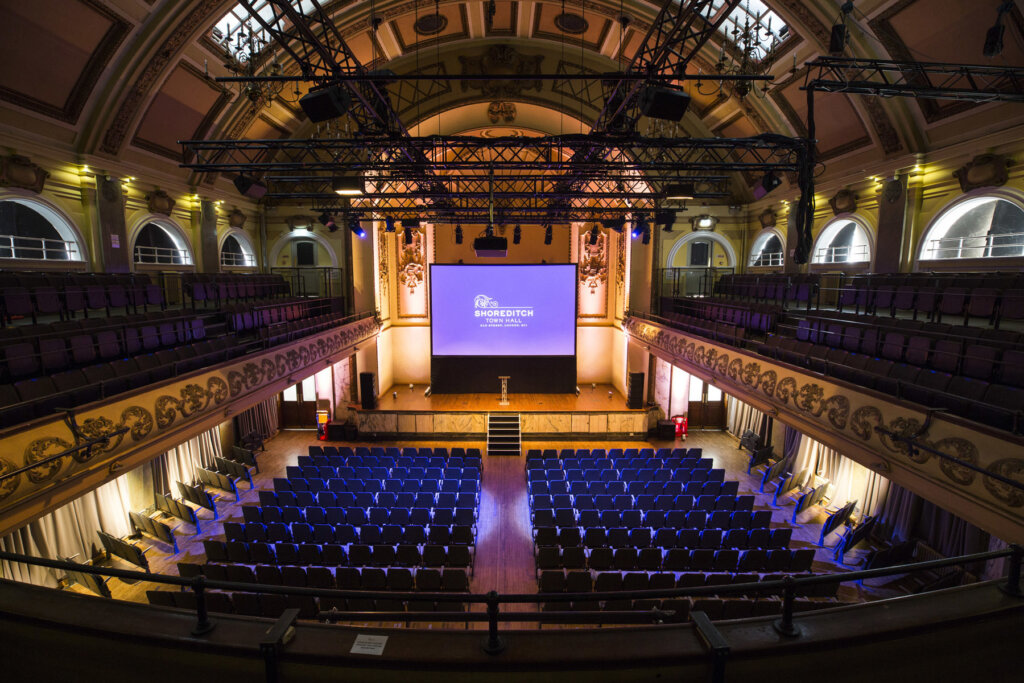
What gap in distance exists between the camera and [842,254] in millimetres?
14102

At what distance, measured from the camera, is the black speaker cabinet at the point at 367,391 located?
16.4m

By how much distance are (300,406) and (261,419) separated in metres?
1.59

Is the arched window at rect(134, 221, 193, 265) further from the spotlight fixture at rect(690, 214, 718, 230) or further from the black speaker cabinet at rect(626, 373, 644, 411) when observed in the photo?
the spotlight fixture at rect(690, 214, 718, 230)

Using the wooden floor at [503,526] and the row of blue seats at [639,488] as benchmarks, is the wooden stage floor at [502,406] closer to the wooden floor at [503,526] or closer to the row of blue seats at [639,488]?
the wooden floor at [503,526]

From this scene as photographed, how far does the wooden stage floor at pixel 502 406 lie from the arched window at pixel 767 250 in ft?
27.4

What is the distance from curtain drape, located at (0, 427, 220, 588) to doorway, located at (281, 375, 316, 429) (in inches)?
173

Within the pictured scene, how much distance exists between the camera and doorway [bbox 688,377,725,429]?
54.7ft

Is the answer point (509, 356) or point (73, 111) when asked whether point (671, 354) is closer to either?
point (509, 356)

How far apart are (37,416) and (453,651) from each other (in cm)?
702

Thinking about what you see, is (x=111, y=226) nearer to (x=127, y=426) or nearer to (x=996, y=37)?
(x=127, y=426)

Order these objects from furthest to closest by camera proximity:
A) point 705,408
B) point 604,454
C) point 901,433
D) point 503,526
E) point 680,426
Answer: point 705,408
point 680,426
point 604,454
point 503,526
point 901,433

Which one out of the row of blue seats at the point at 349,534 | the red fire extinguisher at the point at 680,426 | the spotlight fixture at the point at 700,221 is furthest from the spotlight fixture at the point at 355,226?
the spotlight fixture at the point at 700,221

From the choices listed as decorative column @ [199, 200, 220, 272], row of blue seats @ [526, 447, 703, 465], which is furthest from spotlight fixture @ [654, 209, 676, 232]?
decorative column @ [199, 200, 220, 272]

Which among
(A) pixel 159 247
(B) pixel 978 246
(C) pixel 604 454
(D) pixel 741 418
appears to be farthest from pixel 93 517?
(B) pixel 978 246
